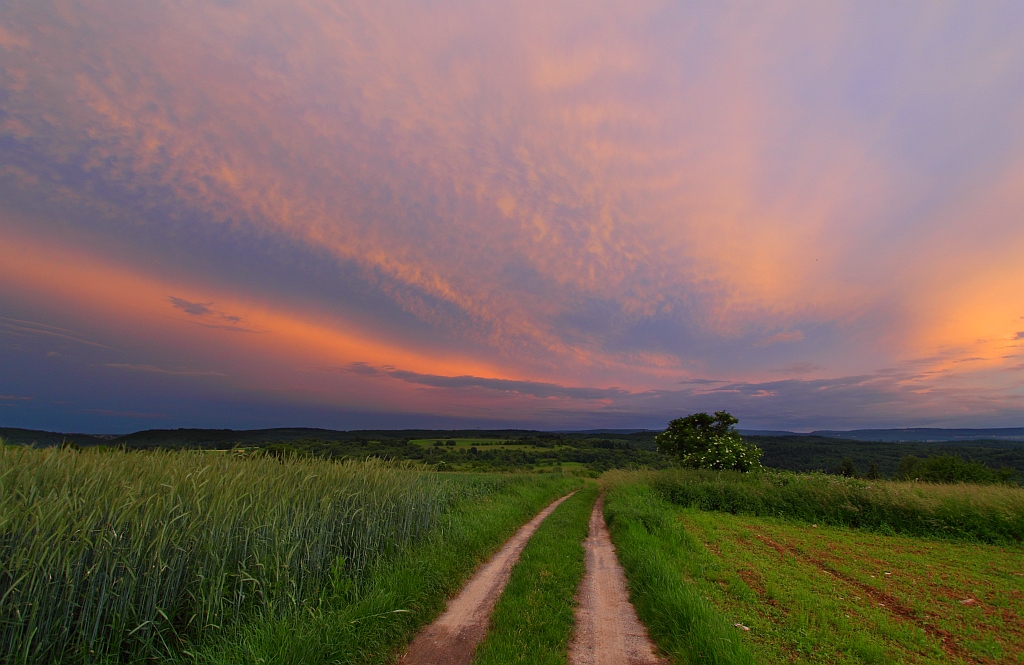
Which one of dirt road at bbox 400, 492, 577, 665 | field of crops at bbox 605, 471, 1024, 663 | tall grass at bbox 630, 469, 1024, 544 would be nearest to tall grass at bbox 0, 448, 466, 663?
dirt road at bbox 400, 492, 577, 665

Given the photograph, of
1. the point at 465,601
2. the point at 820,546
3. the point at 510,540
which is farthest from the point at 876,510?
the point at 465,601

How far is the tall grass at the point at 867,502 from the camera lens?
47.9 ft

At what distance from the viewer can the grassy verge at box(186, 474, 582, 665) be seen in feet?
15.0

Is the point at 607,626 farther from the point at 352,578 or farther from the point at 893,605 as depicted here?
the point at 893,605

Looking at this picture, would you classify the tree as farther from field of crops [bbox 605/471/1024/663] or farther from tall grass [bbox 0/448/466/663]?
tall grass [bbox 0/448/466/663]

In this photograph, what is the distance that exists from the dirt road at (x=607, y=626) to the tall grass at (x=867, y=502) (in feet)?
46.8

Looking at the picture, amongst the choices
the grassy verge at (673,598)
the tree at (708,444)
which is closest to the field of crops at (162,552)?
the grassy verge at (673,598)

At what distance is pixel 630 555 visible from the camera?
994 centimetres

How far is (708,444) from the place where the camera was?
36.1 meters

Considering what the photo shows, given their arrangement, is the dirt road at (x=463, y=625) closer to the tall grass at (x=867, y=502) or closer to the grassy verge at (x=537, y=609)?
the grassy verge at (x=537, y=609)

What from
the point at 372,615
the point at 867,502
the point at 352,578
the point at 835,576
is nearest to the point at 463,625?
the point at 372,615

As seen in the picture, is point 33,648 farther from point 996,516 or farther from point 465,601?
point 996,516

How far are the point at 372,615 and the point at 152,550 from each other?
285cm

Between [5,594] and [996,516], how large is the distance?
24.8 metres
